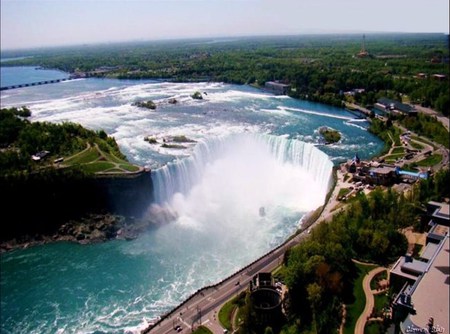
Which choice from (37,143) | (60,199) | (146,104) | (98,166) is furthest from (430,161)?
(146,104)

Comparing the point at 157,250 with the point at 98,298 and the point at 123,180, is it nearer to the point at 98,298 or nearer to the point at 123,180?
the point at 98,298

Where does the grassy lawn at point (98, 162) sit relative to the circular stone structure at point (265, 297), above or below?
above

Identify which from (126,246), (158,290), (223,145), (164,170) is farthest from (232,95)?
(158,290)

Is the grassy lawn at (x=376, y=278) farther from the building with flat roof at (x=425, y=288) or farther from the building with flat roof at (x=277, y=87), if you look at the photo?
the building with flat roof at (x=277, y=87)

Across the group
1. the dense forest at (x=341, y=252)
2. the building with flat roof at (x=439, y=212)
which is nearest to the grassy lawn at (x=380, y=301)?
the dense forest at (x=341, y=252)

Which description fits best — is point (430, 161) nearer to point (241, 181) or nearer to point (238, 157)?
point (241, 181)

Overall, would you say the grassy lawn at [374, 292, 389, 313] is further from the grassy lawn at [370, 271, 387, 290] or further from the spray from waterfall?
the spray from waterfall
